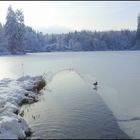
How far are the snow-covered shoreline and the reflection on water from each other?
80 centimetres

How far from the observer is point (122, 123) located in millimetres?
18109

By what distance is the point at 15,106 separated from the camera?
2138 cm

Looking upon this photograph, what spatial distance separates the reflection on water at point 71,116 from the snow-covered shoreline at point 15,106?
2.64 ft

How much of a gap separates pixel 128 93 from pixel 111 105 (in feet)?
14.0

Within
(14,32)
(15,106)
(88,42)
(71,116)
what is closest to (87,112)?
(71,116)

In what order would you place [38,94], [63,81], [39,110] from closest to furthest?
1. [39,110]
2. [38,94]
3. [63,81]

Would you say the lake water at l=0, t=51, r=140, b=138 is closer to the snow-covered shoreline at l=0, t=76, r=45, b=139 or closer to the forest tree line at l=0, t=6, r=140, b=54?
the snow-covered shoreline at l=0, t=76, r=45, b=139

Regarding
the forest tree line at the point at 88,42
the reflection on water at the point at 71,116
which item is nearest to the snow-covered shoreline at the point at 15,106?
the reflection on water at the point at 71,116

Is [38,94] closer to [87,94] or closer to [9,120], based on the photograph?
[87,94]

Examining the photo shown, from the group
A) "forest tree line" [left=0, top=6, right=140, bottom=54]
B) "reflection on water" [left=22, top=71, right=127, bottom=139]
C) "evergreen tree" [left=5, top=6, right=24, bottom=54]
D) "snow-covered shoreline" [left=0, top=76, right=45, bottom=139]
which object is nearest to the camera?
"snow-covered shoreline" [left=0, top=76, right=45, bottom=139]

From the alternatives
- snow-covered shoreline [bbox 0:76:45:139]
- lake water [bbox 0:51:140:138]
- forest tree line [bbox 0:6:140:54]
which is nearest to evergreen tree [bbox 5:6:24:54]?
forest tree line [bbox 0:6:140:54]

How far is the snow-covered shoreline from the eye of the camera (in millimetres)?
15641

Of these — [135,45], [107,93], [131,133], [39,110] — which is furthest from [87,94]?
[135,45]

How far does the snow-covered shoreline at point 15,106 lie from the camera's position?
51.3ft
